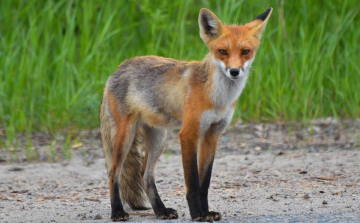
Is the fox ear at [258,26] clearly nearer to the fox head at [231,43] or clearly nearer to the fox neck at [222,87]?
the fox head at [231,43]

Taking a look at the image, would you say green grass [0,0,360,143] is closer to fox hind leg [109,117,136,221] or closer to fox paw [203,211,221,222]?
fox hind leg [109,117,136,221]

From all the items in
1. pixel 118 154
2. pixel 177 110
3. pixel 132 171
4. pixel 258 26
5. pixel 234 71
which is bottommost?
pixel 132 171

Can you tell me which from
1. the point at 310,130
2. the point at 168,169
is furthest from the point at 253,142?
the point at 168,169

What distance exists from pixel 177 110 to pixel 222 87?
47 centimetres

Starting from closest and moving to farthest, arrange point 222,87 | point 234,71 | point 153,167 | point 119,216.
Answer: point 234,71, point 222,87, point 119,216, point 153,167

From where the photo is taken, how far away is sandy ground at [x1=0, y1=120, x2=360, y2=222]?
14.1ft

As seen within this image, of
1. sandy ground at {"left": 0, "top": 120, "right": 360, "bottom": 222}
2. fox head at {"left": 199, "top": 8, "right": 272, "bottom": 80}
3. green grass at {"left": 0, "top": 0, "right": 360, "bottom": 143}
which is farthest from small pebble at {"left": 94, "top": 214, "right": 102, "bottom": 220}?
green grass at {"left": 0, "top": 0, "right": 360, "bottom": 143}

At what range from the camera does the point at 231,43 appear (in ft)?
13.0

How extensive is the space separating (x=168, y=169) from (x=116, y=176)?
1748 millimetres

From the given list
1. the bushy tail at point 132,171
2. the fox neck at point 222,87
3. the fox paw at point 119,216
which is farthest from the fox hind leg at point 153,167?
the fox neck at point 222,87

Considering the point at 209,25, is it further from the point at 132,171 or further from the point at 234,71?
the point at 132,171

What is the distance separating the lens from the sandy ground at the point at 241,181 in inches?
169

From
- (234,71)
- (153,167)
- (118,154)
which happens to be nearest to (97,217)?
(118,154)

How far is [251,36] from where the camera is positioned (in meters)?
4.14
